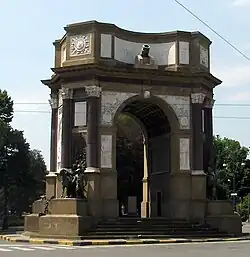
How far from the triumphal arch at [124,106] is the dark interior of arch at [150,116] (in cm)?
54

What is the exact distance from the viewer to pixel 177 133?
3772cm

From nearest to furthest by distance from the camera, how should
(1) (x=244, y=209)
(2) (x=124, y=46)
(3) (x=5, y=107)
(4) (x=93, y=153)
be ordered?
1. (4) (x=93, y=153)
2. (2) (x=124, y=46)
3. (3) (x=5, y=107)
4. (1) (x=244, y=209)

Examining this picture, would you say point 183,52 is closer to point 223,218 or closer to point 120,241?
point 223,218

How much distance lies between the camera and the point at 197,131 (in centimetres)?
3772

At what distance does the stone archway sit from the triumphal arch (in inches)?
4.5

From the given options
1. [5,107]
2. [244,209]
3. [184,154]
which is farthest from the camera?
[244,209]

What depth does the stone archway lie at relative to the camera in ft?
124

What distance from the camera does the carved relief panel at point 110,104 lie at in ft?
119

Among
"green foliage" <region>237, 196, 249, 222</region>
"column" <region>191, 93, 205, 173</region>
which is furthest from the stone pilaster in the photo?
"green foliage" <region>237, 196, 249, 222</region>

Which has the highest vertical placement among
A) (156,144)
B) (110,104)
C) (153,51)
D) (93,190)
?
(153,51)

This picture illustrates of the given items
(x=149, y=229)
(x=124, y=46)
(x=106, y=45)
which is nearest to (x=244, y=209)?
(x=124, y=46)

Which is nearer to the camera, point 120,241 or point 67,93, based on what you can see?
point 120,241

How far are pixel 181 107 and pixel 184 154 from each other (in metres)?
2.90

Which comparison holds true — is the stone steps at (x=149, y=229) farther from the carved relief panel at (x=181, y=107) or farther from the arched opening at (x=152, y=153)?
the carved relief panel at (x=181, y=107)
